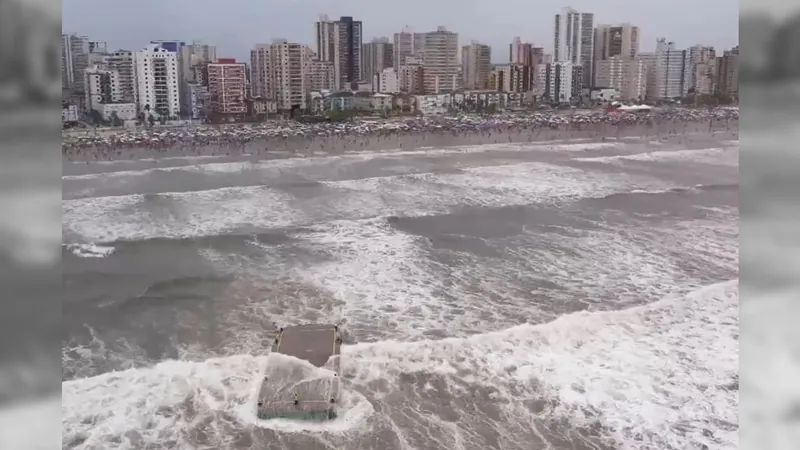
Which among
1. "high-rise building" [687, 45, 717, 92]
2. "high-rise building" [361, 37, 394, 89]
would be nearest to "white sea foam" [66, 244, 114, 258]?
"high-rise building" [361, 37, 394, 89]

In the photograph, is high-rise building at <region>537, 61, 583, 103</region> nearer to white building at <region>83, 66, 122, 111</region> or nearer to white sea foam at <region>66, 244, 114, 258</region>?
white building at <region>83, 66, 122, 111</region>

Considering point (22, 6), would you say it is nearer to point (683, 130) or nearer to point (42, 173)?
point (42, 173)

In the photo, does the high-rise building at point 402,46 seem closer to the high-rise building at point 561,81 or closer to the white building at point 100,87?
the high-rise building at point 561,81

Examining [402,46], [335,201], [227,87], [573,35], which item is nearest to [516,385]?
[335,201]

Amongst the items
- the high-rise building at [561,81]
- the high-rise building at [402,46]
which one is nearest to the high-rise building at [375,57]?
the high-rise building at [402,46]

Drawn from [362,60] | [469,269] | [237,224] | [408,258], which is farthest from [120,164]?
[469,269]
